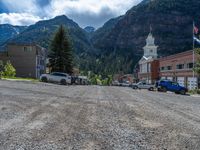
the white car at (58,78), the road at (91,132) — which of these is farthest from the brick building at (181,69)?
the road at (91,132)

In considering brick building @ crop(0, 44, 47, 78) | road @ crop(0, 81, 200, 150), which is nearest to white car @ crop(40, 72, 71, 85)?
brick building @ crop(0, 44, 47, 78)

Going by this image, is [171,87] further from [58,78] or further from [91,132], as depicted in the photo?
[91,132]

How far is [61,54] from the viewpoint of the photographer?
244 feet

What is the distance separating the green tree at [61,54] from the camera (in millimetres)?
74000

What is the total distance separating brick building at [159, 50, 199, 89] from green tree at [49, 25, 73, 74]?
23030mm

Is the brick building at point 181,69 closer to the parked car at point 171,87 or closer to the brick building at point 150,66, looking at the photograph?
the brick building at point 150,66

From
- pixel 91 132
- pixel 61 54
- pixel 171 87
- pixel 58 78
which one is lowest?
pixel 171 87

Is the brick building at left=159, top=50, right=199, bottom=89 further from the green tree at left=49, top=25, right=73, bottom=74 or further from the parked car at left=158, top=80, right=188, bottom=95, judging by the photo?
the green tree at left=49, top=25, right=73, bottom=74

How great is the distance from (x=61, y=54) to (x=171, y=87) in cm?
2712

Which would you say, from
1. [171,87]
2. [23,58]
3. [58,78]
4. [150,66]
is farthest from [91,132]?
[150,66]

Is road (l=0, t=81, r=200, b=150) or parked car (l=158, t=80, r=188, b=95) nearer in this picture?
road (l=0, t=81, r=200, b=150)

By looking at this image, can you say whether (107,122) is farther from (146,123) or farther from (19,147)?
(19,147)

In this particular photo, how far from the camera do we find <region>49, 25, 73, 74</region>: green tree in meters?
74.0

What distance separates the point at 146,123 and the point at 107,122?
4.89 feet
